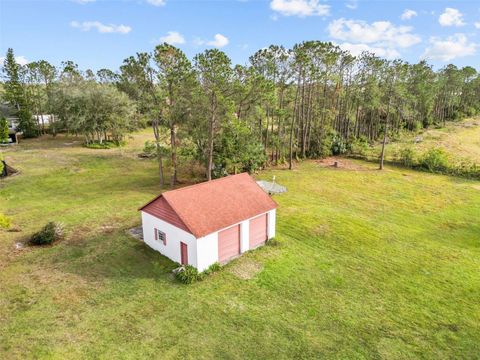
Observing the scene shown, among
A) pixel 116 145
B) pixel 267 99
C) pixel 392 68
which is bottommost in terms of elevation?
pixel 116 145

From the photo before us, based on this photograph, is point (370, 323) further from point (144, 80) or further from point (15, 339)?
point (144, 80)

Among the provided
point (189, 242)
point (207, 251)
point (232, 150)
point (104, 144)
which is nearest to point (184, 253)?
point (189, 242)

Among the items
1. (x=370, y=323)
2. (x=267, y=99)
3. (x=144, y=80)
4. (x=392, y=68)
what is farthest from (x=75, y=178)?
(x=392, y=68)

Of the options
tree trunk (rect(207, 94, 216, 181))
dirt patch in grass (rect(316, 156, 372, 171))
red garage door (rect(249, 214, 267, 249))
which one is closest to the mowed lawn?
red garage door (rect(249, 214, 267, 249))

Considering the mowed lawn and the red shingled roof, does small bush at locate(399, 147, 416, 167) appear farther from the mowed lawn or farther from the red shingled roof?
the red shingled roof

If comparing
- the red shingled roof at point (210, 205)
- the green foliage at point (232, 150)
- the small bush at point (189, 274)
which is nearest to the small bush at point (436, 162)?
the green foliage at point (232, 150)
